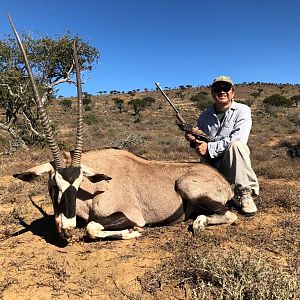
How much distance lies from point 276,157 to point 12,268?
9.36 metres

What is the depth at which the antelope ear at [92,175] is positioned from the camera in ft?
14.8

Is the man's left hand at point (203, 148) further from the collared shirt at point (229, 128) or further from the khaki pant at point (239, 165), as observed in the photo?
the khaki pant at point (239, 165)

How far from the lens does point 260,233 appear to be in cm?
467

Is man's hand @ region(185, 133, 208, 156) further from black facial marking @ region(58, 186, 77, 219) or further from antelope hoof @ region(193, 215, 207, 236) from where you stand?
black facial marking @ region(58, 186, 77, 219)

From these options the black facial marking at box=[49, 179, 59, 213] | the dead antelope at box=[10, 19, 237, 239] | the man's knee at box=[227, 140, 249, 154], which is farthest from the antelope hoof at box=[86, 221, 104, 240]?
the man's knee at box=[227, 140, 249, 154]

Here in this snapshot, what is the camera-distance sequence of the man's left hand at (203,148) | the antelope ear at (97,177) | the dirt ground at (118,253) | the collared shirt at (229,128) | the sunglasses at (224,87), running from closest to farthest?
1. the dirt ground at (118,253)
2. the antelope ear at (97,177)
3. the collared shirt at (229,128)
4. the man's left hand at (203,148)
5. the sunglasses at (224,87)

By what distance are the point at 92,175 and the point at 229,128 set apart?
2.44 m

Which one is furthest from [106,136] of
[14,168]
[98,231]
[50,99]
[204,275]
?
[204,275]

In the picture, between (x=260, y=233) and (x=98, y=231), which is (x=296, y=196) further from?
(x=98, y=231)

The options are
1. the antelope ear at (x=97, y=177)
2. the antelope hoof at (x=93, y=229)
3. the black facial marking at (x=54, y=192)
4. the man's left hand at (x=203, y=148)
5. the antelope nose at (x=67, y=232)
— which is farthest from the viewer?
the man's left hand at (x=203, y=148)

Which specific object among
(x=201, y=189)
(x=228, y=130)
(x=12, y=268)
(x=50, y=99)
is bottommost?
(x=12, y=268)

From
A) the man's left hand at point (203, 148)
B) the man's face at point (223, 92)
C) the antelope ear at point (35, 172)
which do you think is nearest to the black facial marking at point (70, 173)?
the antelope ear at point (35, 172)

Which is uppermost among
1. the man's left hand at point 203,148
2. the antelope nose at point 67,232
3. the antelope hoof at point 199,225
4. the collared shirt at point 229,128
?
the collared shirt at point 229,128

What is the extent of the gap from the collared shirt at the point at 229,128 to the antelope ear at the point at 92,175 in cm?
194
